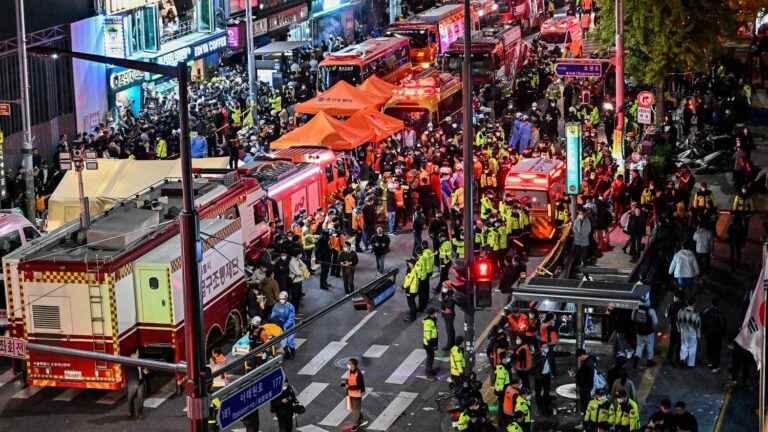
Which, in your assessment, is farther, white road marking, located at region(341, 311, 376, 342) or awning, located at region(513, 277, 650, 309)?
white road marking, located at region(341, 311, 376, 342)

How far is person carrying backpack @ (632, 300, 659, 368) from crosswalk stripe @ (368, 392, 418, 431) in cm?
455

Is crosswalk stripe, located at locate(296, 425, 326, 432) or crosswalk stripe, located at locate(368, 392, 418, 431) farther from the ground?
crosswalk stripe, located at locate(296, 425, 326, 432)

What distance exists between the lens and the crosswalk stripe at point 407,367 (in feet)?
99.1

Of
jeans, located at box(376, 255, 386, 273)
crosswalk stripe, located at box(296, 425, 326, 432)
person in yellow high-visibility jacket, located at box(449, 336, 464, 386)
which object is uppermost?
person in yellow high-visibility jacket, located at box(449, 336, 464, 386)

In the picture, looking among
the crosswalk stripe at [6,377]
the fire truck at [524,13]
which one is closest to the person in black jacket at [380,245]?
the crosswalk stripe at [6,377]

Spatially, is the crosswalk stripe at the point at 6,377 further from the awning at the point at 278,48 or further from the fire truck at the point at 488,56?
the awning at the point at 278,48

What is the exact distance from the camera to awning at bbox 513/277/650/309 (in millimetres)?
27294

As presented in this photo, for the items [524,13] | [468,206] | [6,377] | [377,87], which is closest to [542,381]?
[468,206]

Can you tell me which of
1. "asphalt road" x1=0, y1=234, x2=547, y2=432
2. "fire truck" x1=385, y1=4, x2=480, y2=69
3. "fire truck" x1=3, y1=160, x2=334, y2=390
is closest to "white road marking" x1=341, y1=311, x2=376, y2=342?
"asphalt road" x1=0, y1=234, x2=547, y2=432

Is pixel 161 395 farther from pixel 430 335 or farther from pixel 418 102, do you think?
pixel 418 102

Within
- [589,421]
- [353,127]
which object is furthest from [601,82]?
[589,421]

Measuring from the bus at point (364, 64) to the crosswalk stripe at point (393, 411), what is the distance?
95.7 ft

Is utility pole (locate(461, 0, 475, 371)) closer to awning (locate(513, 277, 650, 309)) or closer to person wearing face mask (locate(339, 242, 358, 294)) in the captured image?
awning (locate(513, 277, 650, 309))

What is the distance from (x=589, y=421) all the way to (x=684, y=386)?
4626 millimetres
